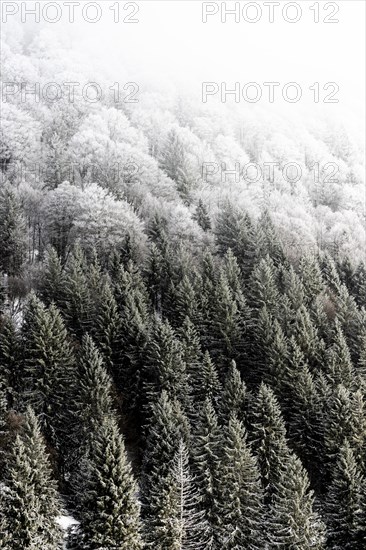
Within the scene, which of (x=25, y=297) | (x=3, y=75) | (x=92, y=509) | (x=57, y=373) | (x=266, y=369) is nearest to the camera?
(x=92, y=509)

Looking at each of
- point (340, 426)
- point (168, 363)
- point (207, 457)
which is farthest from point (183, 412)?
point (340, 426)

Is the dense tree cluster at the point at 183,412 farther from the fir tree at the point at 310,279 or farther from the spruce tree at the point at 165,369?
the fir tree at the point at 310,279

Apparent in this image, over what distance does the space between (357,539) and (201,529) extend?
1108cm

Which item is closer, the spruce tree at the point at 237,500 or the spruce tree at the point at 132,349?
the spruce tree at the point at 237,500

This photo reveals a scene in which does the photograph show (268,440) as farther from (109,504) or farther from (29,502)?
(29,502)

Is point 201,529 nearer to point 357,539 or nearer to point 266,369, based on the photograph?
point 357,539

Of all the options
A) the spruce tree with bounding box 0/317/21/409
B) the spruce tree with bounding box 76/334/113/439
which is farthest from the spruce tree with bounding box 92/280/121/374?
the spruce tree with bounding box 0/317/21/409

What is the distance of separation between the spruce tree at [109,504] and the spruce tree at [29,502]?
215 cm

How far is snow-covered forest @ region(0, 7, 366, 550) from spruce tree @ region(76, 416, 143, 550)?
0.13 m

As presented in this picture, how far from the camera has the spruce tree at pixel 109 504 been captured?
1406 inches

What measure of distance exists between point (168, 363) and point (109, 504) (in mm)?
15370

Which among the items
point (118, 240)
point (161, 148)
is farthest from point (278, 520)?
point (161, 148)

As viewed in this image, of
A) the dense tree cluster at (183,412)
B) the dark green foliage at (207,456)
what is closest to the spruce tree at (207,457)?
the dark green foliage at (207,456)

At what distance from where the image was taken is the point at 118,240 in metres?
78.8
